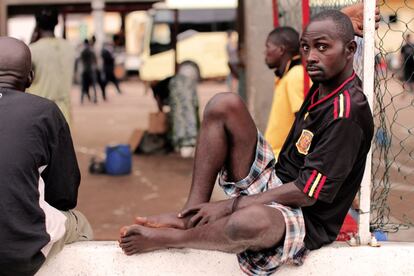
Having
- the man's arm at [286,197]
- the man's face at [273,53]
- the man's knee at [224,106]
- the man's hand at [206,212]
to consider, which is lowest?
the man's hand at [206,212]

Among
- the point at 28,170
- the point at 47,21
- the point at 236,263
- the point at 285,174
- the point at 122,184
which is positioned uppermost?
the point at 47,21

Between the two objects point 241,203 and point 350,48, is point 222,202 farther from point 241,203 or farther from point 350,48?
point 350,48

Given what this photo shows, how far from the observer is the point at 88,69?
689 inches

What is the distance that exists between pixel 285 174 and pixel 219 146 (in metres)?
0.34

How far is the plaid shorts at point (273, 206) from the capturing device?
263cm

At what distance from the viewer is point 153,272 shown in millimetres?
2814

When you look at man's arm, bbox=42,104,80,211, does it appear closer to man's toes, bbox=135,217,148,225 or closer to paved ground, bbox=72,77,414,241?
man's toes, bbox=135,217,148,225

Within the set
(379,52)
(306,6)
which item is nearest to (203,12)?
(306,6)

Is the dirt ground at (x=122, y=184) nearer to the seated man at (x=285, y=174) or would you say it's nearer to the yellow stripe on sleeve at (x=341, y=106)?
the seated man at (x=285, y=174)

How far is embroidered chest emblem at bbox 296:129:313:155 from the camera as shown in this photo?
8.86 ft

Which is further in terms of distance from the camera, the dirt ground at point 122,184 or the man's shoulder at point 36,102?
the dirt ground at point 122,184

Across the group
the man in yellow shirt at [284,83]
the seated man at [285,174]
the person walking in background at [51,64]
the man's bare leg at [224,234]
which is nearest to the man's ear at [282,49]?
the man in yellow shirt at [284,83]

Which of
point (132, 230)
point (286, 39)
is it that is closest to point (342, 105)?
point (132, 230)

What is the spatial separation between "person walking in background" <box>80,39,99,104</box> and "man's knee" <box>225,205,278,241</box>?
1521cm
